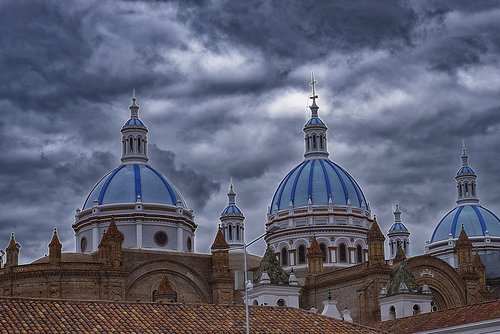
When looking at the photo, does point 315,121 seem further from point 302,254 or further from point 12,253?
point 12,253

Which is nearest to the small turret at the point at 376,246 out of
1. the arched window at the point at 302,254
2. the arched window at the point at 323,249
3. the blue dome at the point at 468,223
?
the arched window at the point at 323,249

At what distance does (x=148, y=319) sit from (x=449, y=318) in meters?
19.4

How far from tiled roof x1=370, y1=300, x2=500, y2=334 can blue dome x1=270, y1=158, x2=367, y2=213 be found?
3537cm

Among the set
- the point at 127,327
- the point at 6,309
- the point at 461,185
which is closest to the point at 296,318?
the point at 127,327

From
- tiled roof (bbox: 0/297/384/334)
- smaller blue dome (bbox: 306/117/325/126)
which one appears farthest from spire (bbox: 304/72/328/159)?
tiled roof (bbox: 0/297/384/334)

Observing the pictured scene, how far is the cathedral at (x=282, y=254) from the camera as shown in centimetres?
7112

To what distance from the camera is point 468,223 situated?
333ft

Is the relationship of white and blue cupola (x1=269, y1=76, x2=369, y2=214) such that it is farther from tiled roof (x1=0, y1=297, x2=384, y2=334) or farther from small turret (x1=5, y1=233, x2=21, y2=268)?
tiled roof (x1=0, y1=297, x2=384, y2=334)

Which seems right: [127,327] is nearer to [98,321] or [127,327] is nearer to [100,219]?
[98,321]

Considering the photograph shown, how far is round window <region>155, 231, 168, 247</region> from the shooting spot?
8236cm

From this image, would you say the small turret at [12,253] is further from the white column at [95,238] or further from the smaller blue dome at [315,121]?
the smaller blue dome at [315,121]

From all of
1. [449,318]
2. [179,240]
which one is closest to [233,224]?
[179,240]

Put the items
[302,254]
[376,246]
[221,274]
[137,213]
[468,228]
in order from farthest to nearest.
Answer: [468,228], [302,254], [137,213], [221,274], [376,246]

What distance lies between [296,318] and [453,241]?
6176 centimetres
